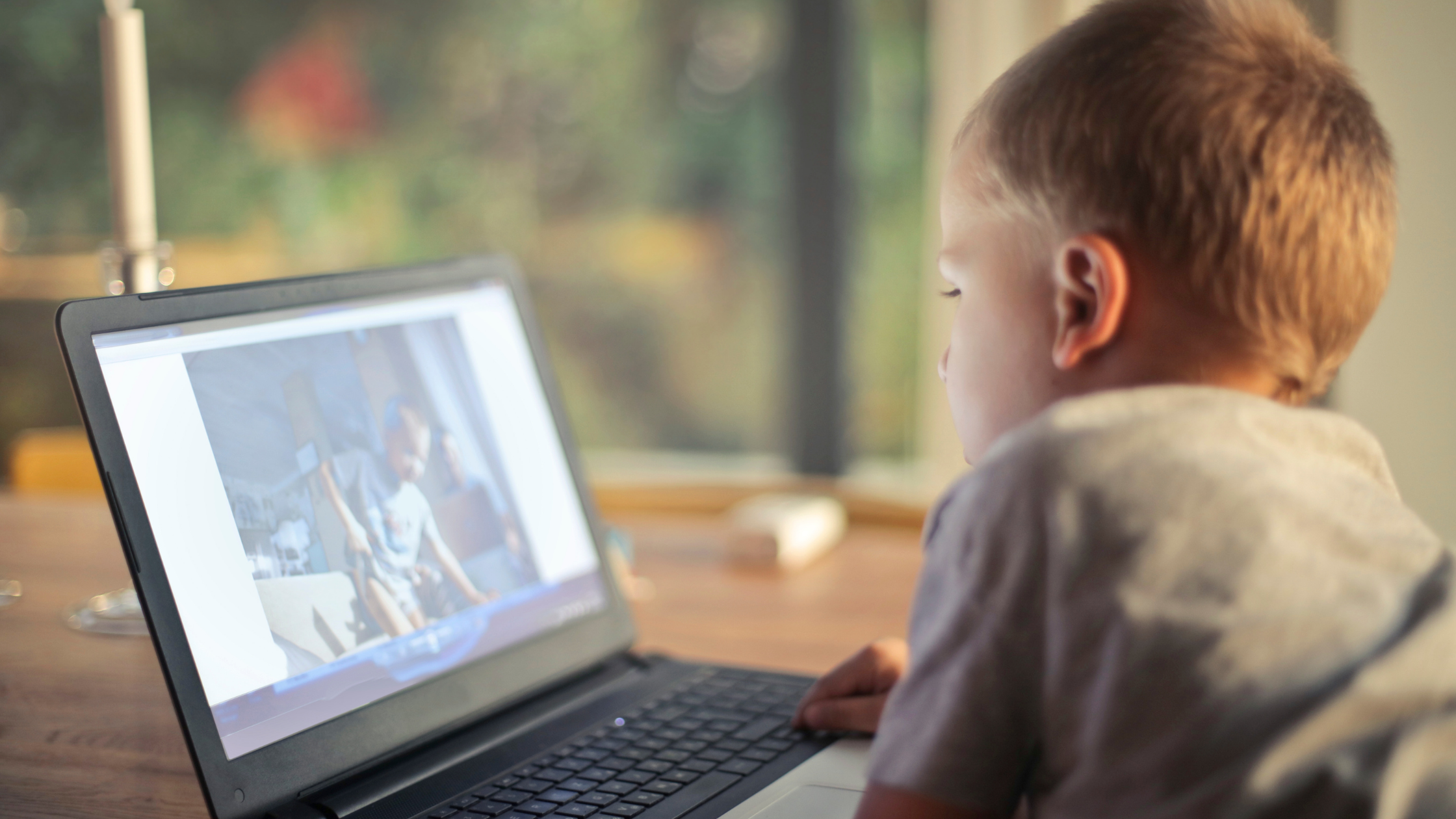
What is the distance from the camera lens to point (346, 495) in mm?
767

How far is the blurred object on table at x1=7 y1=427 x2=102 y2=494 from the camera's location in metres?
1.90

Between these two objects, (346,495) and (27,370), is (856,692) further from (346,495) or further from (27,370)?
(27,370)

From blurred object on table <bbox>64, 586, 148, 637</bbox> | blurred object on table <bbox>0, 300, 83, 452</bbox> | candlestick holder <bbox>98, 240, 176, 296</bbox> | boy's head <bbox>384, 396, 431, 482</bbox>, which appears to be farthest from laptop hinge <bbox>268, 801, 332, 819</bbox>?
blurred object on table <bbox>0, 300, 83, 452</bbox>

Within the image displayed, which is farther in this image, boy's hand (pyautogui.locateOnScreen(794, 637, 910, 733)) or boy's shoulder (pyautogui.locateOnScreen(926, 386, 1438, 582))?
boy's hand (pyautogui.locateOnScreen(794, 637, 910, 733))

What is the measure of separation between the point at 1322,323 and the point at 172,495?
2.14ft

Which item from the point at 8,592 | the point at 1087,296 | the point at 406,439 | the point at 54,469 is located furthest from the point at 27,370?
the point at 1087,296

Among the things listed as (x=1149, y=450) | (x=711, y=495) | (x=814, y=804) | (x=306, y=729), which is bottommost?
(x=711, y=495)

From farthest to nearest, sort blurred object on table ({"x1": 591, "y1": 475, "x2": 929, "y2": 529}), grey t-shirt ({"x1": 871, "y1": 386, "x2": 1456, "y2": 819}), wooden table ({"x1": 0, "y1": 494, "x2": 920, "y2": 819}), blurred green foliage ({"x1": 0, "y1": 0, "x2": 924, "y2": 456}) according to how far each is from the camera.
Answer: blurred green foliage ({"x1": 0, "y1": 0, "x2": 924, "y2": 456}) → blurred object on table ({"x1": 591, "y1": 475, "x2": 929, "y2": 529}) → wooden table ({"x1": 0, "y1": 494, "x2": 920, "y2": 819}) → grey t-shirt ({"x1": 871, "y1": 386, "x2": 1456, "y2": 819})

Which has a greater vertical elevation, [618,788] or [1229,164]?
[1229,164]

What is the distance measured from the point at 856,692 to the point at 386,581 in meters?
0.34

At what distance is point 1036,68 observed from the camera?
2.07ft

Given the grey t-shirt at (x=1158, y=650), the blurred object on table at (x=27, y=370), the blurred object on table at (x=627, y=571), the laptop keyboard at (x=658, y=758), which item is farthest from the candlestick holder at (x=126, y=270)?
the blurred object on table at (x=27, y=370)

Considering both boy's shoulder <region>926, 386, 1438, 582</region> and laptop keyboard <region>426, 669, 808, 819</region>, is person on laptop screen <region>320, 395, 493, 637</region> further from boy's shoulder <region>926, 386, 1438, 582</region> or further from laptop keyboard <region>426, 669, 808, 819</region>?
boy's shoulder <region>926, 386, 1438, 582</region>

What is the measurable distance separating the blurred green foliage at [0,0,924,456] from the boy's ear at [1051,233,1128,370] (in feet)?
7.29
